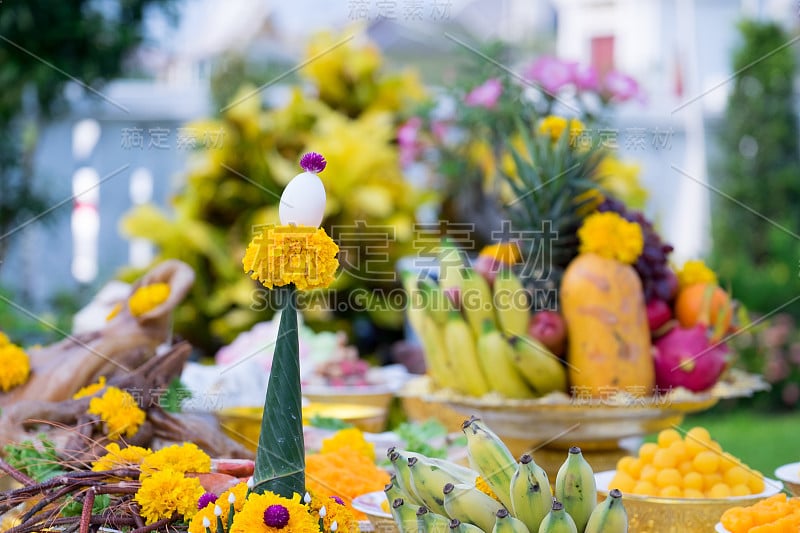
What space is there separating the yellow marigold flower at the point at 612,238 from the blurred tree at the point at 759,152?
15.5 feet

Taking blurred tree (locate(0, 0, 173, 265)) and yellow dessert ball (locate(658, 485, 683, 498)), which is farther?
blurred tree (locate(0, 0, 173, 265))

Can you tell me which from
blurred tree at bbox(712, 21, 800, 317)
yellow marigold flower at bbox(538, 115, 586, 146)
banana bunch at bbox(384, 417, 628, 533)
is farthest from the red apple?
blurred tree at bbox(712, 21, 800, 317)

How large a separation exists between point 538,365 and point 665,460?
1.34ft

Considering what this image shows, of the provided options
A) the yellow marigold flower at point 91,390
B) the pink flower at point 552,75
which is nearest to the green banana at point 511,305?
the yellow marigold flower at point 91,390

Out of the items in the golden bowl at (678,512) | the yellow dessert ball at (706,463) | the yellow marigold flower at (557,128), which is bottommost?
the golden bowl at (678,512)

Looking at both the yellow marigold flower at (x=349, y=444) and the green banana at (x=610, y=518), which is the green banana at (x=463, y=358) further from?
the green banana at (x=610, y=518)

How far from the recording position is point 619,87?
9.55ft

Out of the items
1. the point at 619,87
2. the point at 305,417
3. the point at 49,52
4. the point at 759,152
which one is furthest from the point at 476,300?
the point at 759,152

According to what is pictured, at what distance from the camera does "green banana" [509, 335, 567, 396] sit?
1.67 m

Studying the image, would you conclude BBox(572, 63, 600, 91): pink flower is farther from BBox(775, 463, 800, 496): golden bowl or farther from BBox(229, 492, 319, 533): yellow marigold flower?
BBox(229, 492, 319, 533): yellow marigold flower

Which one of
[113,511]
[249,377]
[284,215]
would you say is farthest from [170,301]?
[284,215]

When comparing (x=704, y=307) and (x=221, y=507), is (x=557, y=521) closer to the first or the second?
(x=221, y=507)

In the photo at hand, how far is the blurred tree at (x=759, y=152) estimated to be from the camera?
6.37 meters

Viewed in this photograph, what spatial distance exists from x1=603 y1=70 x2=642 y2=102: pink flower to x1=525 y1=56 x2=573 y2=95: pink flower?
17cm
